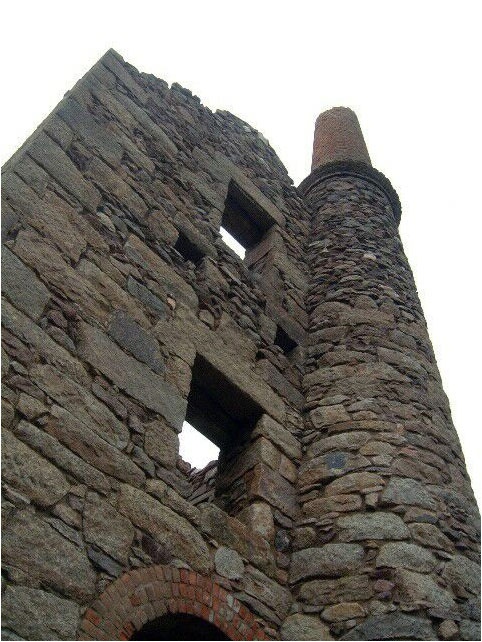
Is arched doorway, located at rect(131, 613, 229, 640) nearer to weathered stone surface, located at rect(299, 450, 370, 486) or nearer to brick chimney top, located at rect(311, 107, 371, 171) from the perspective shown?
weathered stone surface, located at rect(299, 450, 370, 486)

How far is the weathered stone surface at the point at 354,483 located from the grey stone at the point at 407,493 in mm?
84

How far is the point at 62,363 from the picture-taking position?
3.61 m

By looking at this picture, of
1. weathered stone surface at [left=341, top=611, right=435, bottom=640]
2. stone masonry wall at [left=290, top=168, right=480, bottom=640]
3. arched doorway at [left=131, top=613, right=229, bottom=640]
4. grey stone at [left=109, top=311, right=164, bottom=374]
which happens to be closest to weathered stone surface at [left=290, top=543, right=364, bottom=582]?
stone masonry wall at [left=290, top=168, right=480, bottom=640]

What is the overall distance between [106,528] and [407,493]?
2199 millimetres

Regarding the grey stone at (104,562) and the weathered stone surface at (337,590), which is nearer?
the grey stone at (104,562)

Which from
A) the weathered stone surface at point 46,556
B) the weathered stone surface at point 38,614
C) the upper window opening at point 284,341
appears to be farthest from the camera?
the upper window opening at point 284,341

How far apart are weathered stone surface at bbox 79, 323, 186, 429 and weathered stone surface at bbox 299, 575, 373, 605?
1345 mm

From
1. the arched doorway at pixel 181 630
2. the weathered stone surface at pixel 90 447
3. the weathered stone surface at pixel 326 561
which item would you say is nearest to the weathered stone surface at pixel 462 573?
the weathered stone surface at pixel 326 561

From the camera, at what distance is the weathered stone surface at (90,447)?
11.0 ft

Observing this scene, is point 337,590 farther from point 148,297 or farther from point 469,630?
point 148,297

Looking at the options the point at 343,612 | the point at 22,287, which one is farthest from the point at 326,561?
the point at 22,287

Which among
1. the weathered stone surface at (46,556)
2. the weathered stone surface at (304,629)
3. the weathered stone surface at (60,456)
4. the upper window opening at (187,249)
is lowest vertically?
the weathered stone surface at (46,556)

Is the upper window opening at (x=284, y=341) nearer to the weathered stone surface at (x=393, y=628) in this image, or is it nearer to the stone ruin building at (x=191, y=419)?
the stone ruin building at (x=191, y=419)

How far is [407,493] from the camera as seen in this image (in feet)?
14.7
